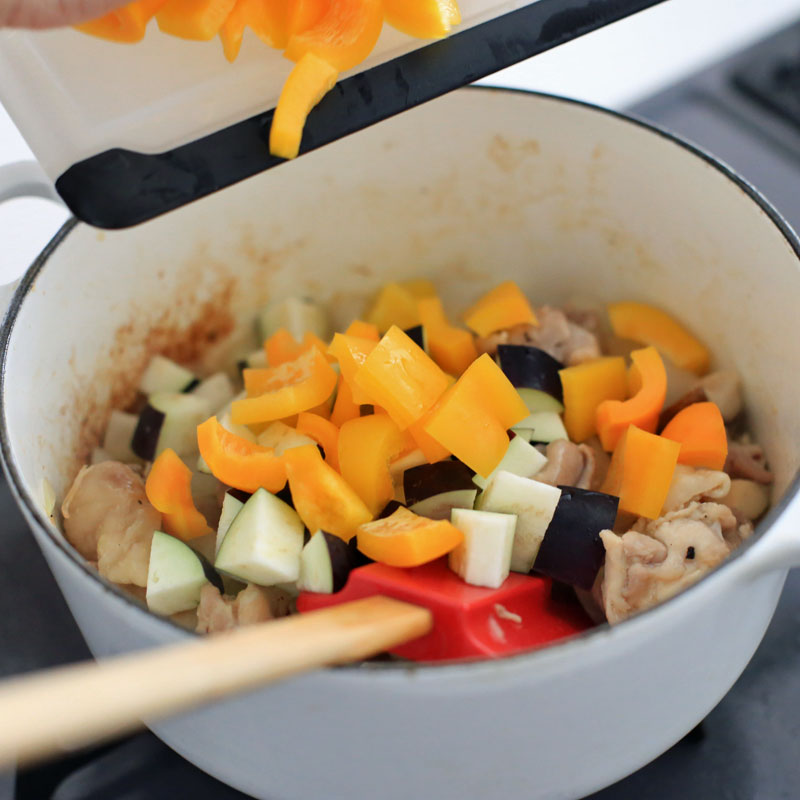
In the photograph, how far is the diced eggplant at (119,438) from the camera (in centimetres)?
134

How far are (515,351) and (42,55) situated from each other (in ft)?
2.38

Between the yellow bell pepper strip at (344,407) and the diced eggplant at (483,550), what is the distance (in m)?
0.25

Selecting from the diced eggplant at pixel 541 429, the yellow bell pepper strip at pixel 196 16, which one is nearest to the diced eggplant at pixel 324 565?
the diced eggplant at pixel 541 429

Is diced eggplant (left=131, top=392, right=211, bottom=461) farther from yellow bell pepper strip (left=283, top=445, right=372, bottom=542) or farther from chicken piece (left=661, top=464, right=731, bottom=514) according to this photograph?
chicken piece (left=661, top=464, right=731, bottom=514)

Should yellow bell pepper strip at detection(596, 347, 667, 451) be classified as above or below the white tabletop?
below

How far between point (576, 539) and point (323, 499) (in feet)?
1.02

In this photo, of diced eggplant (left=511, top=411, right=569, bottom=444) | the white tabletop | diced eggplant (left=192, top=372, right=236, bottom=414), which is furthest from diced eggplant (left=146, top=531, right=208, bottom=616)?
the white tabletop

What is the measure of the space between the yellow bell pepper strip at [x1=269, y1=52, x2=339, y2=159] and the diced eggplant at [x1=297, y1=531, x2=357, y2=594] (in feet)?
1.42

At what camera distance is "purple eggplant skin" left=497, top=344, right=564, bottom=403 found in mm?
1261

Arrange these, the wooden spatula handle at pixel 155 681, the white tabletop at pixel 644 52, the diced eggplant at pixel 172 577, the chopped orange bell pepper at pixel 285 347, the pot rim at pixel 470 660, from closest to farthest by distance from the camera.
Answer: the wooden spatula handle at pixel 155 681 → the pot rim at pixel 470 660 → the diced eggplant at pixel 172 577 → the chopped orange bell pepper at pixel 285 347 → the white tabletop at pixel 644 52

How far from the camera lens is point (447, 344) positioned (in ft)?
4.45

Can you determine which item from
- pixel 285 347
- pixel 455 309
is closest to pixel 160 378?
pixel 285 347

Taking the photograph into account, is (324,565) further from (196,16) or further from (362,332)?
(196,16)

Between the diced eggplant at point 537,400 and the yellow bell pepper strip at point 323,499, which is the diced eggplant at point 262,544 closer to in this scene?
the yellow bell pepper strip at point 323,499
